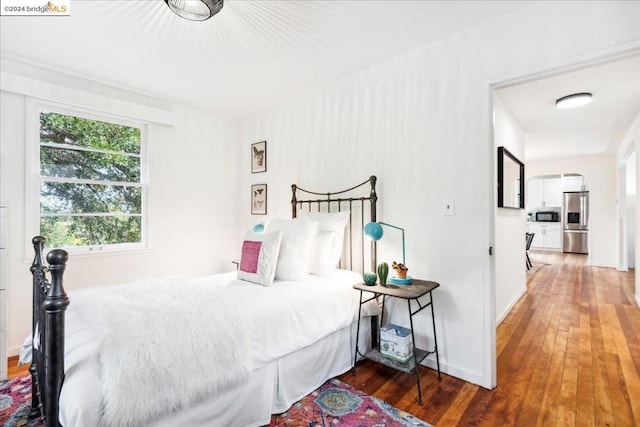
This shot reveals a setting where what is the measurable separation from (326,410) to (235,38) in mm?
2631

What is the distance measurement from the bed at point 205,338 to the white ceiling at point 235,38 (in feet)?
3.76

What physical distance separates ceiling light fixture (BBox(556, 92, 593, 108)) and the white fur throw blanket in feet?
12.5

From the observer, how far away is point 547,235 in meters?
9.24

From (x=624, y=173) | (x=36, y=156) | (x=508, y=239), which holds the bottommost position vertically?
(x=508, y=239)

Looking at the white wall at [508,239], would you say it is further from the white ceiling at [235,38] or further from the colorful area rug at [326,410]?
the colorful area rug at [326,410]

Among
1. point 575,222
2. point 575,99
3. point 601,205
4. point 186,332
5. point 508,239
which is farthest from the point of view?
point 575,222

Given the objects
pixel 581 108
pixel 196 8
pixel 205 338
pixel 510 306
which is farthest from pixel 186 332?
pixel 581 108

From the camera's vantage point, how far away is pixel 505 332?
10.3ft

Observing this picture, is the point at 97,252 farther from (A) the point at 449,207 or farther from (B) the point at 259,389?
(A) the point at 449,207

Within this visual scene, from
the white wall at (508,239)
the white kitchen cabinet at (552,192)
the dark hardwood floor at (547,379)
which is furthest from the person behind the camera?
the white kitchen cabinet at (552,192)

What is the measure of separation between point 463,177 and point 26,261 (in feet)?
12.0

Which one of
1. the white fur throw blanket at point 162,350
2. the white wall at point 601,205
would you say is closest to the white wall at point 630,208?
the white wall at point 601,205

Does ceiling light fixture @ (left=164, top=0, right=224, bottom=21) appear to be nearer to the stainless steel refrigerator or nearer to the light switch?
the light switch

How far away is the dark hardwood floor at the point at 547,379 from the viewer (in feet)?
6.03
